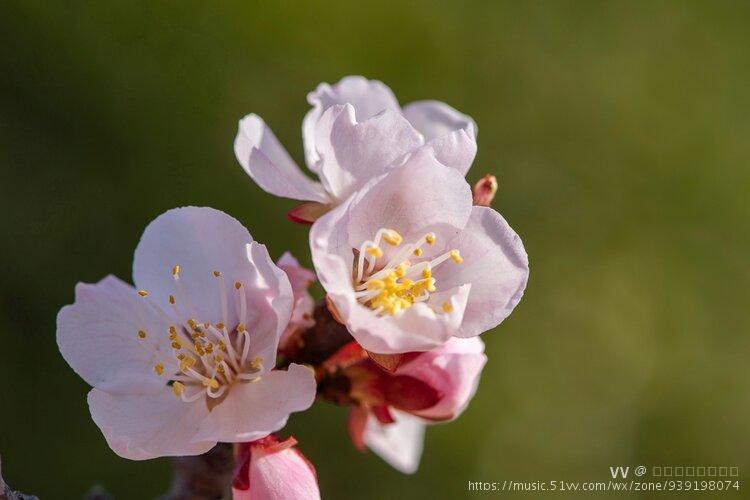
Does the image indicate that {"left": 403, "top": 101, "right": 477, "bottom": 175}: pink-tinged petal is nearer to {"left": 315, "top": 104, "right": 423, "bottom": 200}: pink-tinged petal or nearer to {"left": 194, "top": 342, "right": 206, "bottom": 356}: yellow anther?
{"left": 315, "top": 104, "right": 423, "bottom": 200}: pink-tinged petal

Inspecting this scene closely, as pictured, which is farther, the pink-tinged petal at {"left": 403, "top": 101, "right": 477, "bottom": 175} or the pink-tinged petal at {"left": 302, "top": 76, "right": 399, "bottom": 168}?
the pink-tinged petal at {"left": 302, "top": 76, "right": 399, "bottom": 168}

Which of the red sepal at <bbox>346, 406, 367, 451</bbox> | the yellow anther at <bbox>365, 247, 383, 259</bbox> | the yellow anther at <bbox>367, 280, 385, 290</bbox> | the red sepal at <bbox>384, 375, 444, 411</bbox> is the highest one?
the yellow anther at <bbox>365, 247, 383, 259</bbox>

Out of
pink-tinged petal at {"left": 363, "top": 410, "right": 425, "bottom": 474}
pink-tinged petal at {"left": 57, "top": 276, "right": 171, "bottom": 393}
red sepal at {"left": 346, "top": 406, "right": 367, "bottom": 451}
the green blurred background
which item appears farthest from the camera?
the green blurred background

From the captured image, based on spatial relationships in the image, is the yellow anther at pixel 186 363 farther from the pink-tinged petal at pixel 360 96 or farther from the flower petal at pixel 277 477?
the pink-tinged petal at pixel 360 96

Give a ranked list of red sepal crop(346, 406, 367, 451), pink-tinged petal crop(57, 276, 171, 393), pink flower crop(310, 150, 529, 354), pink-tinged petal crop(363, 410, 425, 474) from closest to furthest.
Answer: pink flower crop(310, 150, 529, 354)
pink-tinged petal crop(57, 276, 171, 393)
red sepal crop(346, 406, 367, 451)
pink-tinged petal crop(363, 410, 425, 474)

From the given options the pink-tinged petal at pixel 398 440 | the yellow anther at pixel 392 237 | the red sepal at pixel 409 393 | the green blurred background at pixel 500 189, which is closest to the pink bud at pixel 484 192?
the yellow anther at pixel 392 237

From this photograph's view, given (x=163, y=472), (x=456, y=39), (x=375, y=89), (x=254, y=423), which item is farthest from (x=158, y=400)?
(x=456, y=39)

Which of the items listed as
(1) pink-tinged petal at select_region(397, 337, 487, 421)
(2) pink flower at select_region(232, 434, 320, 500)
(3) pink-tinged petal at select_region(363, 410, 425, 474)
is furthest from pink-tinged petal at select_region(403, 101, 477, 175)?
(3) pink-tinged petal at select_region(363, 410, 425, 474)

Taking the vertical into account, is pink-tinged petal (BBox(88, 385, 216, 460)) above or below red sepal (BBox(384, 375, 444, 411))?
above
